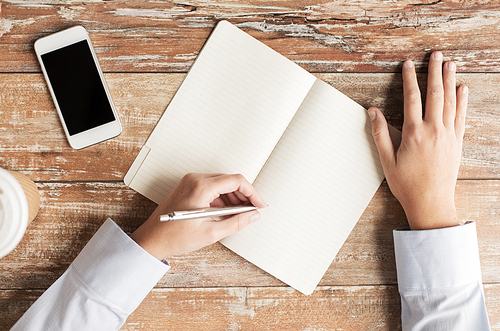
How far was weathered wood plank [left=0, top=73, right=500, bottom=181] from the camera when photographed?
756 millimetres

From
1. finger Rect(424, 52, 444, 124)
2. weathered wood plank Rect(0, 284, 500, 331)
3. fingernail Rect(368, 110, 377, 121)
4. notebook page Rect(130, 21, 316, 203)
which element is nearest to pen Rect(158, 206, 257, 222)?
notebook page Rect(130, 21, 316, 203)

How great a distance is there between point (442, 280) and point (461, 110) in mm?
374

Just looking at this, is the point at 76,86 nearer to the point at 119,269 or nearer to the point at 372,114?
the point at 119,269

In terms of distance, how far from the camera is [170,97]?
771 millimetres

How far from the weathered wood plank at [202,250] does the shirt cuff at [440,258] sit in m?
0.06

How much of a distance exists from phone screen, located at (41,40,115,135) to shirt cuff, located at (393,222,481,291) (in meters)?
0.73

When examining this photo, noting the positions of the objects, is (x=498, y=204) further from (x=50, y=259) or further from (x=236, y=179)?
(x=50, y=259)

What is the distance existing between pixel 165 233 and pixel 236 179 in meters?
0.18

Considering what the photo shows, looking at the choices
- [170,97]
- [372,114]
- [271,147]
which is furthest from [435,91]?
[170,97]

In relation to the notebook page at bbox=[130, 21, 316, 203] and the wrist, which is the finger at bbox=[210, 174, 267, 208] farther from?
the wrist

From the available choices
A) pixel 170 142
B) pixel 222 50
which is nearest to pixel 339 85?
pixel 222 50

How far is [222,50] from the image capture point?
764mm

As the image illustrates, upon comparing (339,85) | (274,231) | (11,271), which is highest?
(339,85)

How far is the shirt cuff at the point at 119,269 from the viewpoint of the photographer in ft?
2.18
